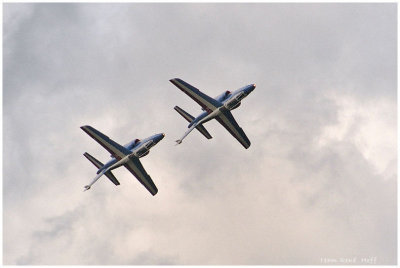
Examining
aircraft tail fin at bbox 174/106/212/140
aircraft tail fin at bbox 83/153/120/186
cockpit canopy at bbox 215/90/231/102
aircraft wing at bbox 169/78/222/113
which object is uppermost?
cockpit canopy at bbox 215/90/231/102

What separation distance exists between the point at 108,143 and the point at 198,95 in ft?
81.3

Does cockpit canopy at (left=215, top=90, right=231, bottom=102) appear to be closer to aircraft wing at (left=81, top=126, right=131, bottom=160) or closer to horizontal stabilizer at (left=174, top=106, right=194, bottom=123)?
horizontal stabilizer at (left=174, top=106, right=194, bottom=123)

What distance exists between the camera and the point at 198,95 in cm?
19225

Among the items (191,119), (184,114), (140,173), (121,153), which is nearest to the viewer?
(121,153)

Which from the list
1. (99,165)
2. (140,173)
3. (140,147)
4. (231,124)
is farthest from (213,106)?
(99,165)

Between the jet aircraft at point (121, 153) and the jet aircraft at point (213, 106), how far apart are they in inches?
322

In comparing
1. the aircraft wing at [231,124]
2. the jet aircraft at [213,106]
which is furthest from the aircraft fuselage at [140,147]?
the aircraft wing at [231,124]

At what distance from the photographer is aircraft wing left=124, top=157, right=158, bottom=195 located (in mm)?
191500

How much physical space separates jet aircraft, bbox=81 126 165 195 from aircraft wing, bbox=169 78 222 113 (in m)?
12.6

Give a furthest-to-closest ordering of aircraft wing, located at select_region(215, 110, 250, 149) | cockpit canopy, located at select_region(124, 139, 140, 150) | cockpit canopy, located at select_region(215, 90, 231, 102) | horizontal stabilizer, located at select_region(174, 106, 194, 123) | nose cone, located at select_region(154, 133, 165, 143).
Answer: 1. horizontal stabilizer, located at select_region(174, 106, 194, 123)
2. aircraft wing, located at select_region(215, 110, 250, 149)
3. cockpit canopy, located at select_region(215, 90, 231, 102)
4. cockpit canopy, located at select_region(124, 139, 140, 150)
5. nose cone, located at select_region(154, 133, 165, 143)

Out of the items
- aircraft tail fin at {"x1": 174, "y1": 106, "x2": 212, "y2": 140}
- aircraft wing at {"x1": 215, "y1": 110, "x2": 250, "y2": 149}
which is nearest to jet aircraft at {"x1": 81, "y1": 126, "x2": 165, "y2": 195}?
aircraft tail fin at {"x1": 174, "y1": 106, "x2": 212, "y2": 140}

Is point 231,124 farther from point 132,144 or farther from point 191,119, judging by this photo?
point 132,144

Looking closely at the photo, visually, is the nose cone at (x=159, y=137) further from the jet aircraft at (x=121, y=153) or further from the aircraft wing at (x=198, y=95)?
the aircraft wing at (x=198, y=95)

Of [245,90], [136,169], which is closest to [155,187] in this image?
[136,169]
